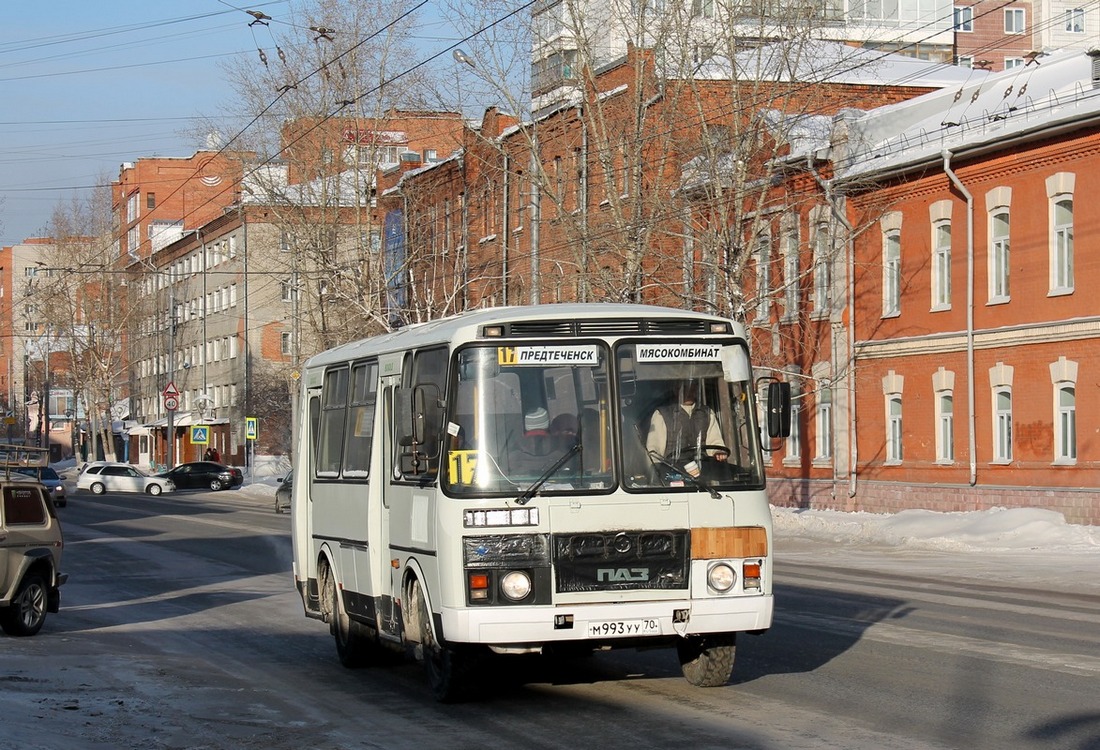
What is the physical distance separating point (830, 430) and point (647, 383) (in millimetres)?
29019

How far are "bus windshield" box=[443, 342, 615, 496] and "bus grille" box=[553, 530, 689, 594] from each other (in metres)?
0.34

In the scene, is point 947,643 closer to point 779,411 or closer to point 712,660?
point 712,660

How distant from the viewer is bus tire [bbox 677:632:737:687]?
1118 centimetres

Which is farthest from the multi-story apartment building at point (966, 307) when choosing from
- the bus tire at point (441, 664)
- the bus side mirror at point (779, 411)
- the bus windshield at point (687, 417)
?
the bus tire at point (441, 664)

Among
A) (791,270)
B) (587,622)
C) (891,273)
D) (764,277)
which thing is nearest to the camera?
(587,622)

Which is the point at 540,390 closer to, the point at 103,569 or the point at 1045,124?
the point at 103,569

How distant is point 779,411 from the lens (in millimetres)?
11211

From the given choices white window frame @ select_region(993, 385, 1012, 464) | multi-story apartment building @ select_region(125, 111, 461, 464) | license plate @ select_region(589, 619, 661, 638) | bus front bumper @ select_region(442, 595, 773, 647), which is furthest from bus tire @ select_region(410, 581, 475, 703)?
multi-story apartment building @ select_region(125, 111, 461, 464)

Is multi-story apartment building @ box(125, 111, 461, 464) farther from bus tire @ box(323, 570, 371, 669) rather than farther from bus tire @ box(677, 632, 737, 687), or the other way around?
bus tire @ box(677, 632, 737, 687)

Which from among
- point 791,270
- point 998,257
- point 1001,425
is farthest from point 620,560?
point 791,270

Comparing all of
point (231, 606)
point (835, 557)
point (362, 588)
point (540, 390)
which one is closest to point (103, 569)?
point (231, 606)

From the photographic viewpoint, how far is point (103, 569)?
85.4 feet

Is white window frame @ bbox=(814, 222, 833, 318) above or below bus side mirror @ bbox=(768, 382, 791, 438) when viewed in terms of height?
above

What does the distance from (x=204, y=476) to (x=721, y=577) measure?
63.1 meters
